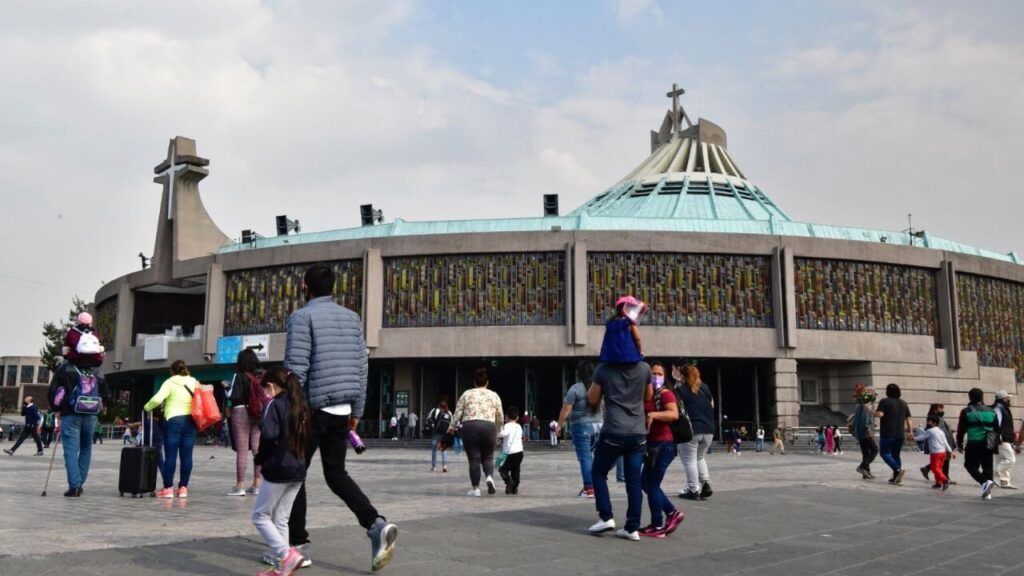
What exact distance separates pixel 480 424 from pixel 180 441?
130 inches

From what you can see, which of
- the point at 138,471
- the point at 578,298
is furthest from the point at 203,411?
the point at 578,298

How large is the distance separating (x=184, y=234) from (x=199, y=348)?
20.1ft

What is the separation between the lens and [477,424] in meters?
10.9

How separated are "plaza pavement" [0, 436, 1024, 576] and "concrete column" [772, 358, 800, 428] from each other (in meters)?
23.5

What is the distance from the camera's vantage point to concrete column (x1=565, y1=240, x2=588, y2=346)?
116 ft

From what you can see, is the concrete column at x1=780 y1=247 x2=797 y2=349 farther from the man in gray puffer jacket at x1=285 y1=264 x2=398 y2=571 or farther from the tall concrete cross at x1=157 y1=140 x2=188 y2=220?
the man in gray puffer jacket at x1=285 y1=264 x2=398 y2=571

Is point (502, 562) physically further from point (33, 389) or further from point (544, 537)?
point (33, 389)

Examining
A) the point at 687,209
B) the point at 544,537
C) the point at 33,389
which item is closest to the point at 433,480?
the point at 544,537

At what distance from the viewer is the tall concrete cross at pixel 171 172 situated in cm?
4492

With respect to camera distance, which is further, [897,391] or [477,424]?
[897,391]

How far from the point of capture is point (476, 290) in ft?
121

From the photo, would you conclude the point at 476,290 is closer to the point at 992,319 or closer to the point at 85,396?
the point at 992,319

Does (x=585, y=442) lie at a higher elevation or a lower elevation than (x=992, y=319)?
lower

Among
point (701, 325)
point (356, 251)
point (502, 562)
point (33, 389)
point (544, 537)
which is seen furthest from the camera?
point (33, 389)
